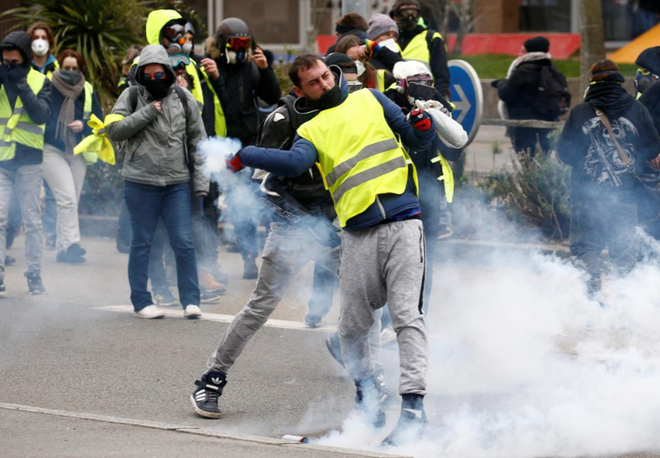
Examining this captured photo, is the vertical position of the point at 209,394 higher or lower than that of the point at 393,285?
lower

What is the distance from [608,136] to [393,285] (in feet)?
9.46

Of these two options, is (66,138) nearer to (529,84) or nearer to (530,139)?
(530,139)

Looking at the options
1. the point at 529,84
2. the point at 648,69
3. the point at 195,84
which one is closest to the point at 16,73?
the point at 195,84

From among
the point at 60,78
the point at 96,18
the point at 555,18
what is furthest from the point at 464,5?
the point at 60,78

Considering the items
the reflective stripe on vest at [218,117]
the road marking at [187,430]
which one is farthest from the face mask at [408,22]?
the road marking at [187,430]

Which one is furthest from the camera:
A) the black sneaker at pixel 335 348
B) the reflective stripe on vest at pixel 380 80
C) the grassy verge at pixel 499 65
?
the grassy verge at pixel 499 65

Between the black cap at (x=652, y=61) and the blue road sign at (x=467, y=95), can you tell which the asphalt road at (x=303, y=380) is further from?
the black cap at (x=652, y=61)

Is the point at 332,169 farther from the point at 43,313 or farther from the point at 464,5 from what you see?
the point at 464,5

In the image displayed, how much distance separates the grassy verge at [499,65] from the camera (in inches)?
918

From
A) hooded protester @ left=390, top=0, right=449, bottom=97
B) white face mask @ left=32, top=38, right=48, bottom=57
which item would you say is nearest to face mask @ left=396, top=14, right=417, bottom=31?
hooded protester @ left=390, top=0, right=449, bottom=97

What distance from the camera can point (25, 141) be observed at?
28.1 ft

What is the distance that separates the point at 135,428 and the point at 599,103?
12.4ft

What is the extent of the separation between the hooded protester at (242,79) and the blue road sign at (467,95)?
1.63m

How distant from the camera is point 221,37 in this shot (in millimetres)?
8750
